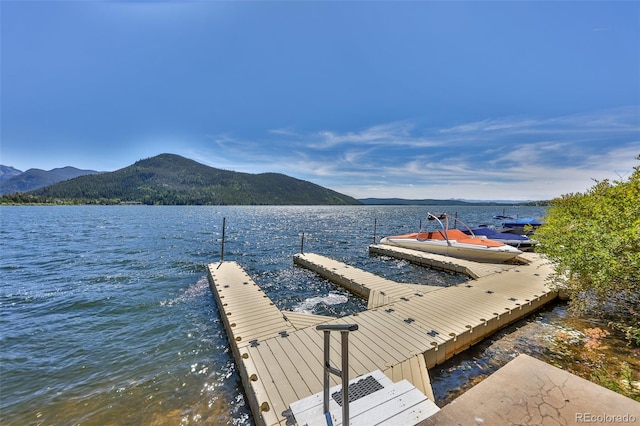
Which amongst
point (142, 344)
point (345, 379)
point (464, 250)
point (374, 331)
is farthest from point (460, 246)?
point (142, 344)

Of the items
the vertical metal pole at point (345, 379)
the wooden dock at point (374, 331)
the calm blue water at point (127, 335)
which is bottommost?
the calm blue water at point (127, 335)

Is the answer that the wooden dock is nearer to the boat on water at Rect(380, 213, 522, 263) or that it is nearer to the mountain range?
the boat on water at Rect(380, 213, 522, 263)

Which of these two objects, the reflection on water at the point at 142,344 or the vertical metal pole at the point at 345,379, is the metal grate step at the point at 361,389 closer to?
the vertical metal pole at the point at 345,379

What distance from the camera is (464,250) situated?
14867 millimetres

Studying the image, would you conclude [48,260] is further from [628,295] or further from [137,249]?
[628,295]

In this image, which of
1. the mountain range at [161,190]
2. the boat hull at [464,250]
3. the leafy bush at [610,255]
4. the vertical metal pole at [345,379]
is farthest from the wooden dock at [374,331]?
the mountain range at [161,190]

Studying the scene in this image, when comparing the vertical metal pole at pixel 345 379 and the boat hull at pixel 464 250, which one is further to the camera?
the boat hull at pixel 464 250

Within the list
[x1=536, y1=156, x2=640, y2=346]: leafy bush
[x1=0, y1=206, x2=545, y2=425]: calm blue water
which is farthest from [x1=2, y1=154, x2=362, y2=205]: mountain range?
[x1=536, y1=156, x2=640, y2=346]: leafy bush

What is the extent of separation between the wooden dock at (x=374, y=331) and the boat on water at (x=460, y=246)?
3618 millimetres

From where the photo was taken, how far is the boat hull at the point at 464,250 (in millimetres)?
13492

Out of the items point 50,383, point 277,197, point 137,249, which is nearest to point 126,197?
point 277,197

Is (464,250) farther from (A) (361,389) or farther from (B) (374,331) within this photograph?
(A) (361,389)

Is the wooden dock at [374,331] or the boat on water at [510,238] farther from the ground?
the boat on water at [510,238]

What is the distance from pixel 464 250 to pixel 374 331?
11454 millimetres
